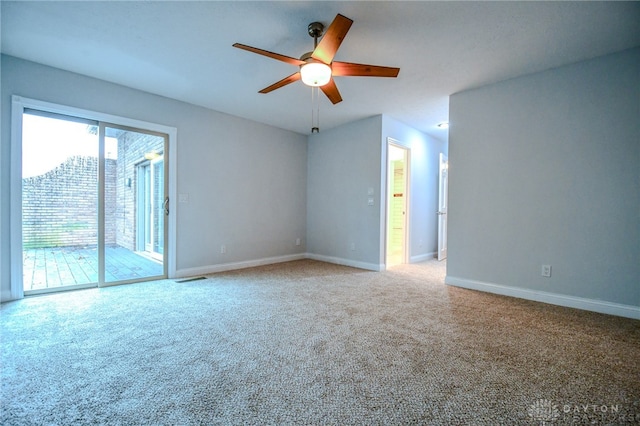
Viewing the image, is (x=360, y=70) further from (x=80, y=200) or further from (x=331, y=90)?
(x=80, y=200)

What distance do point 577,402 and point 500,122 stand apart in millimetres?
2891

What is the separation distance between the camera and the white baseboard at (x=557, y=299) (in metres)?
2.63

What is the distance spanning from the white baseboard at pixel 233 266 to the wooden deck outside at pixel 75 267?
0.33 meters

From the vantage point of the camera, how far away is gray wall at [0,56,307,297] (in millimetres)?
2986

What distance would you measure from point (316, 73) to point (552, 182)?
2.70 m

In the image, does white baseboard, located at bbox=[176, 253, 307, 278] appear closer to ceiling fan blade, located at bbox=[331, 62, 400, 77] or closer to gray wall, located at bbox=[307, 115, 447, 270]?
gray wall, located at bbox=[307, 115, 447, 270]

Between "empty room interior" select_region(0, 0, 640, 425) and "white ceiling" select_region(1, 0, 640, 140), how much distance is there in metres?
0.02

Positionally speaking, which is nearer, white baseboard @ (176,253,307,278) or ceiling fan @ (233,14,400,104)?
ceiling fan @ (233,14,400,104)

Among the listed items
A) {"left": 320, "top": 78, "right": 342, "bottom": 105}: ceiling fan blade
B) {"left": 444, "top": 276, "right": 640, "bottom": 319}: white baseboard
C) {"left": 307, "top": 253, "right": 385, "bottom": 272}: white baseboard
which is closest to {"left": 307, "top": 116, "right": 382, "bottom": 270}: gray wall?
{"left": 307, "top": 253, "right": 385, "bottom": 272}: white baseboard

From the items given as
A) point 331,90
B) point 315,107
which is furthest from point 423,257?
point 331,90

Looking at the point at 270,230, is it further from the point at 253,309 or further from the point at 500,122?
the point at 500,122

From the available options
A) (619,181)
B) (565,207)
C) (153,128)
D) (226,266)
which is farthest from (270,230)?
(619,181)

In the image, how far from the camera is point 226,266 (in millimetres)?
4539

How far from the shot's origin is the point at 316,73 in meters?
2.28
